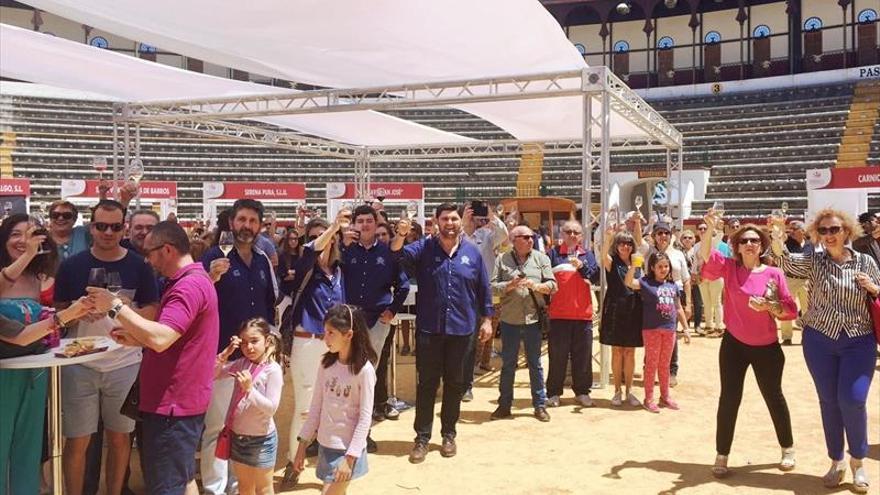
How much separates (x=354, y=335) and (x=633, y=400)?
3938 mm

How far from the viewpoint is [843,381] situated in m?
4.18

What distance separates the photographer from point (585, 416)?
6207 mm

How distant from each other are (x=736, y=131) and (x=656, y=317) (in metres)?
22.0

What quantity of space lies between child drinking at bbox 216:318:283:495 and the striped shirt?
129 inches

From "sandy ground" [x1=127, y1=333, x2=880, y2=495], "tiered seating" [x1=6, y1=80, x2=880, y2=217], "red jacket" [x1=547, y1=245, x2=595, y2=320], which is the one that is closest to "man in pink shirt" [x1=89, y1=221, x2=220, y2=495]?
"sandy ground" [x1=127, y1=333, x2=880, y2=495]

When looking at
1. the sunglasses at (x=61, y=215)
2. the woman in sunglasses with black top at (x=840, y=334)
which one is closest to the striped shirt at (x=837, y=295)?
the woman in sunglasses with black top at (x=840, y=334)

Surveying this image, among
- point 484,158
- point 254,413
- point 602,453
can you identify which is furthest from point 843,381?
point 484,158

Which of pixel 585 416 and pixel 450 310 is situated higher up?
pixel 450 310

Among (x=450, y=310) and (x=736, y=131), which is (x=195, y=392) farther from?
(x=736, y=131)

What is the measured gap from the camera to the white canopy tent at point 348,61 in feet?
21.4

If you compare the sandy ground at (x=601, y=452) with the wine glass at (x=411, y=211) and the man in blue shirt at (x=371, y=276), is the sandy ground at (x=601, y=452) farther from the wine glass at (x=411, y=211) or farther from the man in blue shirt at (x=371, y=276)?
the wine glass at (x=411, y=211)

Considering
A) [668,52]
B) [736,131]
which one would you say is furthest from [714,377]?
[668,52]

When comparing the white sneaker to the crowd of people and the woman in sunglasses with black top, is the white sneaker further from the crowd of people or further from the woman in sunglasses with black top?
the woman in sunglasses with black top

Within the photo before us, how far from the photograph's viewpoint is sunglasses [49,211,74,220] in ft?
14.8
